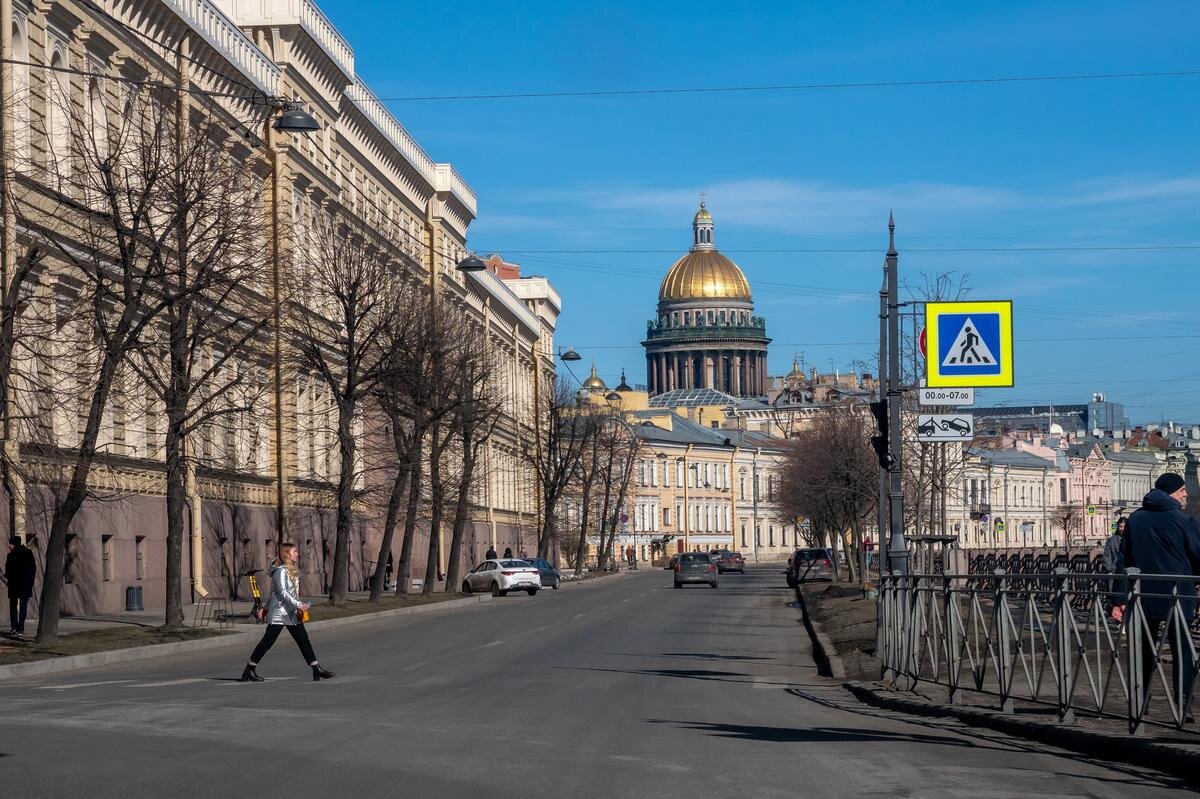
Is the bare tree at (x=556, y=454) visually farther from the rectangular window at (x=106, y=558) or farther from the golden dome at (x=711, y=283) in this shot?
the golden dome at (x=711, y=283)

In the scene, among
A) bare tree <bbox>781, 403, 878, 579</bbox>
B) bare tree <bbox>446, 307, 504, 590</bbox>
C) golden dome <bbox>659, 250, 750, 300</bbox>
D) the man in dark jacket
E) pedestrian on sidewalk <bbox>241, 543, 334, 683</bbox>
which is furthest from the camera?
golden dome <bbox>659, 250, 750, 300</bbox>

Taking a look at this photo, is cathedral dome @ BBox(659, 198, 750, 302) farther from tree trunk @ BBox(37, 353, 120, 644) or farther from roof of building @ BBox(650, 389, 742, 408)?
tree trunk @ BBox(37, 353, 120, 644)

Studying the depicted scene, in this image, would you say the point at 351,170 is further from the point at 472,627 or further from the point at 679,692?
the point at 679,692

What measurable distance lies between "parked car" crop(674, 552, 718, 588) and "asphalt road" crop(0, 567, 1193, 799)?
139ft

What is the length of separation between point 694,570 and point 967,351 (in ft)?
156

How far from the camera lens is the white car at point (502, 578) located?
200 ft

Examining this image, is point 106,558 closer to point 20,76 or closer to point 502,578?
point 20,76

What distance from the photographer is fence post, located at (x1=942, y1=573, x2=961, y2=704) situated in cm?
1523

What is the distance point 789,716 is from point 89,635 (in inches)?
674

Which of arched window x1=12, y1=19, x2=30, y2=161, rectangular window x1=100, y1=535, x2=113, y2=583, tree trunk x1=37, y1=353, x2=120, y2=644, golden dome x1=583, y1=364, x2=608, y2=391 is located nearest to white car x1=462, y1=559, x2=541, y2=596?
rectangular window x1=100, y1=535, x2=113, y2=583

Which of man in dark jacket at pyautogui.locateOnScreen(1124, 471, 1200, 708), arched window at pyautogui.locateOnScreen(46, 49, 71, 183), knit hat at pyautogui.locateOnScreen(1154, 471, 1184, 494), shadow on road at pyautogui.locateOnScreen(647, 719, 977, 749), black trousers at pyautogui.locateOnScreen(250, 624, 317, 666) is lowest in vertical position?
shadow on road at pyautogui.locateOnScreen(647, 719, 977, 749)

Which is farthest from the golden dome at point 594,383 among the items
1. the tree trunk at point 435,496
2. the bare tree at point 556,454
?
the tree trunk at point 435,496

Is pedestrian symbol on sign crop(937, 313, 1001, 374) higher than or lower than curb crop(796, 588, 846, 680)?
higher

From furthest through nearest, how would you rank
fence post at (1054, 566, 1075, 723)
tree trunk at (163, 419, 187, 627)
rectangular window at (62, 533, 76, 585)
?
rectangular window at (62, 533, 76, 585) → tree trunk at (163, 419, 187, 627) → fence post at (1054, 566, 1075, 723)
